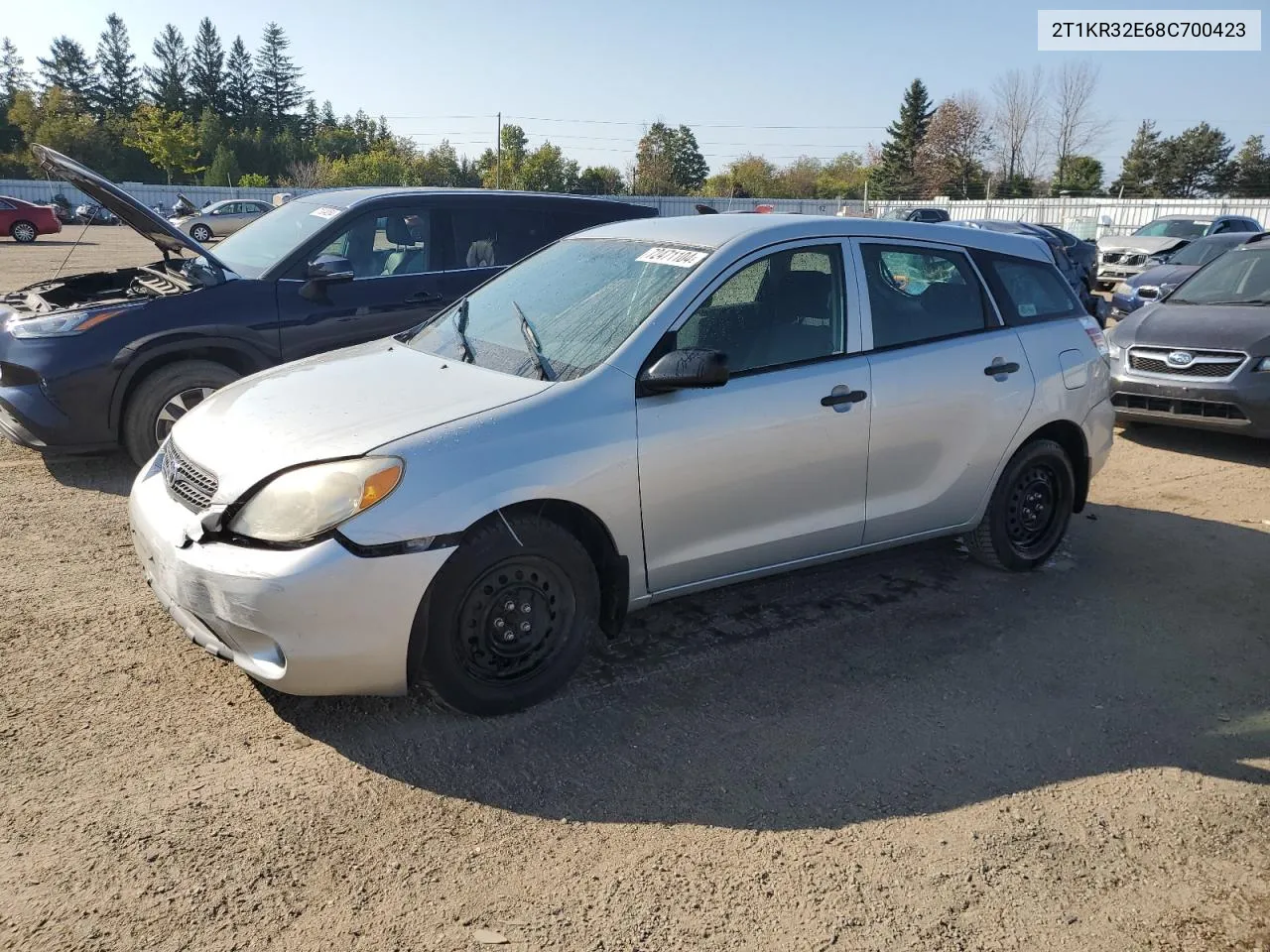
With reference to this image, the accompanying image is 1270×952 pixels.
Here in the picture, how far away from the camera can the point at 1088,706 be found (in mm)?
3885

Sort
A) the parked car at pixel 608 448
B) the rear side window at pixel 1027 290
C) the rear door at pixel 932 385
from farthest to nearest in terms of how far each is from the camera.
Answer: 1. the rear side window at pixel 1027 290
2. the rear door at pixel 932 385
3. the parked car at pixel 608 448

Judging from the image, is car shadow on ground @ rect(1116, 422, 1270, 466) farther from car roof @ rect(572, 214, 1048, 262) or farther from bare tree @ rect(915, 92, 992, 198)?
bare tree @ rect(915, 92, 992, 198)

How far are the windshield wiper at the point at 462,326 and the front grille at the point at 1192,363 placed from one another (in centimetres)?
618

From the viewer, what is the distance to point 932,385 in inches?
178

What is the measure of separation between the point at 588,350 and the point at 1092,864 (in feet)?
8.14

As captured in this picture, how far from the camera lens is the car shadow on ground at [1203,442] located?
26.2 ft

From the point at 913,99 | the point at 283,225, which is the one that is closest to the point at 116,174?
the point at 913,99

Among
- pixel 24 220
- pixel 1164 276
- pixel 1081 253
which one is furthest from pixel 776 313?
pixel 24 220

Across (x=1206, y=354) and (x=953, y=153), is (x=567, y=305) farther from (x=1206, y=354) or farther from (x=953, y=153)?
(x=953, y=153)

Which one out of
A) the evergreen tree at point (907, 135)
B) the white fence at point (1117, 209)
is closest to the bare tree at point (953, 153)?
the evergreen tree at point (907, 135)

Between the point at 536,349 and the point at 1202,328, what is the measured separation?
21.7ft

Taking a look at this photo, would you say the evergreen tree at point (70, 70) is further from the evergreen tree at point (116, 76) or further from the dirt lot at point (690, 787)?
the dirt lot at point (690, 787)

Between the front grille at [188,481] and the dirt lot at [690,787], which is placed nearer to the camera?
the dirt lot at [690,787]

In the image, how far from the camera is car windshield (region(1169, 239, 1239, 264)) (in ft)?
50.8
